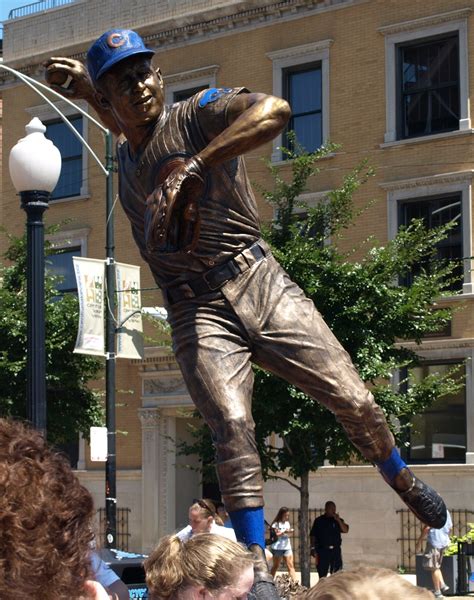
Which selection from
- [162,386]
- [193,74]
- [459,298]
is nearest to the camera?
[459,298]

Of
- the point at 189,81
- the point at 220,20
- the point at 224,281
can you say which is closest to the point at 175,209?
the point at 224,281

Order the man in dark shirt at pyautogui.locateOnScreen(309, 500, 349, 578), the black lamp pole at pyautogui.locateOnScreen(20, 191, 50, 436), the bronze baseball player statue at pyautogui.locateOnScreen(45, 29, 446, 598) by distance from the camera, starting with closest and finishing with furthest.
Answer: the bronze baseball player statue at pyautogui.locateOnScreen(45, 29, 446, 598), the black lamp pole at pyautogui.locateOnScreen(20, 191, 50, 436), the man in dark shirt at pyautogui.locateOnScreen(309, 500, 349, 578)

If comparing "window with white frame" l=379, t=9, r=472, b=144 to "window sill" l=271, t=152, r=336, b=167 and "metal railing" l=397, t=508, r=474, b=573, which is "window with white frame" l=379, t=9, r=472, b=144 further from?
"metal railing" l=397, t=508, r=474, b=573

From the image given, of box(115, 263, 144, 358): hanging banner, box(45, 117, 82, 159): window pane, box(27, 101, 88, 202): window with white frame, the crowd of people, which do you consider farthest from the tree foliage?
the crowd of people

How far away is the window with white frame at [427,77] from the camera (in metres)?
26.8

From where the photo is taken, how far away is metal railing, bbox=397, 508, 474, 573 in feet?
85.3

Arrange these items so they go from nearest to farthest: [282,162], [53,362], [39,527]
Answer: [39,527] → [53,362] → [282,162]

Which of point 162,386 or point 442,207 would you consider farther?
point 162,386

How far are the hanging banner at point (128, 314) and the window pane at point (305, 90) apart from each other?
8.46 metres

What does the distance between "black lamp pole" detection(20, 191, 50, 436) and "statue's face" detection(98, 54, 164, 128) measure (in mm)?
4108

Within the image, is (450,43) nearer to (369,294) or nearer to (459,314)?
(459,314)

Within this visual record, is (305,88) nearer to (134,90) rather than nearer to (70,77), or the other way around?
(70,77)

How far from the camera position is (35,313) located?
10.1 m

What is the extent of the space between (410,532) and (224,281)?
2157 centimetres
